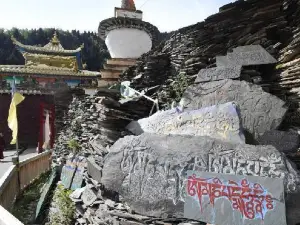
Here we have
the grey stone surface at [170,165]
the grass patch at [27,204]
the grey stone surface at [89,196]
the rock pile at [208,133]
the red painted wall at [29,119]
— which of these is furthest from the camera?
the red painted wall at [29,119]

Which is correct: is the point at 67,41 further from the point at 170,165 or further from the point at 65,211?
the point at 170,165

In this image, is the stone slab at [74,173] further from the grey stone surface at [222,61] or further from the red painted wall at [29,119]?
the red painted wall at [29,119]

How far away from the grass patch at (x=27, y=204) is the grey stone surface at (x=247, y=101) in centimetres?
615

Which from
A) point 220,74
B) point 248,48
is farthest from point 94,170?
point 248,48

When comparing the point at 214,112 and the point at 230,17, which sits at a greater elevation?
the point at 230,17

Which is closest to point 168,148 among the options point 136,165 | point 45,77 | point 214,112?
point 136,165

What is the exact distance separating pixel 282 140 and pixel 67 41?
51.5 meters

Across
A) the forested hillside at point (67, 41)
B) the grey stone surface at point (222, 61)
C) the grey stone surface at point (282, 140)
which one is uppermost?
the forested hillside at point (67, 41)

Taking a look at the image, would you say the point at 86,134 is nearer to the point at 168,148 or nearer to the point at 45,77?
the point at 168,148

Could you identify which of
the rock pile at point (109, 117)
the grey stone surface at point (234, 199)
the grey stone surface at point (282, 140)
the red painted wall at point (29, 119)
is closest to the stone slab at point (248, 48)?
the grey stone surface at point (282, 140)

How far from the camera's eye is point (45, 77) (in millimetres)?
19547

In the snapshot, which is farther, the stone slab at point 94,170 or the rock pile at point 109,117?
the rock pile at point 109,117

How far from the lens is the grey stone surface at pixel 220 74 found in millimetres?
4977

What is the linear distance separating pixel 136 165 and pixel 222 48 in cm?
340
